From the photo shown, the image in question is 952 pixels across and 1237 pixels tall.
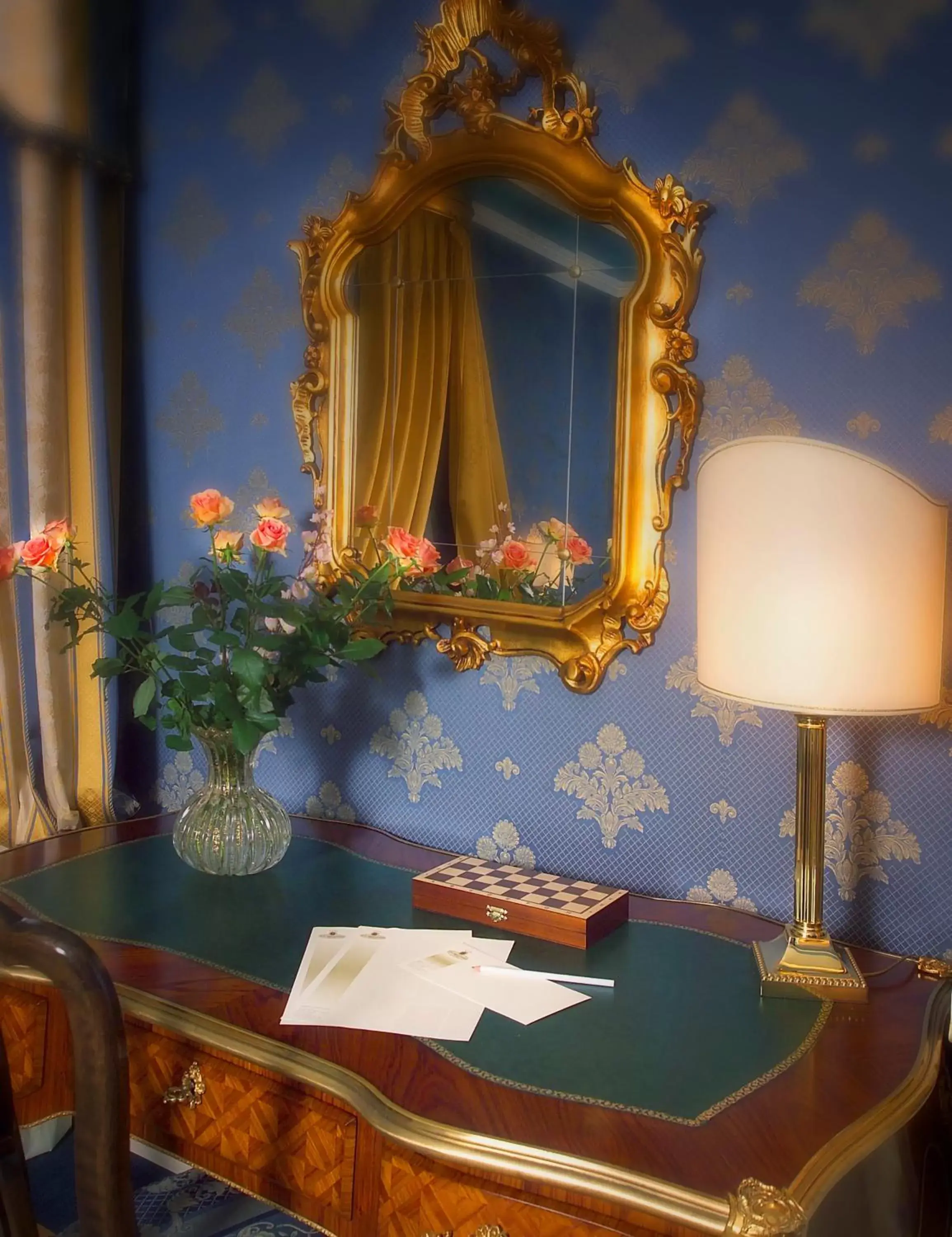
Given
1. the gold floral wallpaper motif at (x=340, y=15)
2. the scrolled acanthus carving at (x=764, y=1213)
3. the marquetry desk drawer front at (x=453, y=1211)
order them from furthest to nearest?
the gold floral wallpaper motif at (x=340, y=15) < the marquetry desk drawer front at (x=453, y=1211) < the scrolled acanthus carving at (x=764, y=1213)

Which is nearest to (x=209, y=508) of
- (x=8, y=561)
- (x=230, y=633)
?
(x=230, y=633)

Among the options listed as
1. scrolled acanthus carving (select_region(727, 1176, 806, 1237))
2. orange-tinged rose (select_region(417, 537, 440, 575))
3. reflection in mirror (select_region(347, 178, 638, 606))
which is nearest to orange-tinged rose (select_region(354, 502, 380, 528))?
reflection in mirror (select_region(347, 178, 638, 606))

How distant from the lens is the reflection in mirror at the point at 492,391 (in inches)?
68.2

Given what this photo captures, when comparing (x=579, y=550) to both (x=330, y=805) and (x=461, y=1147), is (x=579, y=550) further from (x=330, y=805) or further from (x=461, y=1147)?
(x=461, y=1147)

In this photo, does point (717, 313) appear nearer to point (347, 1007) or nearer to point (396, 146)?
point (396, 146)

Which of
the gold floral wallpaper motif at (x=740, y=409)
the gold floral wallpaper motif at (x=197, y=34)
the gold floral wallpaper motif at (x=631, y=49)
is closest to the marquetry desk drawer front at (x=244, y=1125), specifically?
the gold floral wallpaper motif at (x=740, y=409)

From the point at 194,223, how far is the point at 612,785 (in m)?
1.38

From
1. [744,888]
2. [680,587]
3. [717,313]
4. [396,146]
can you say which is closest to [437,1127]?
[744,888]

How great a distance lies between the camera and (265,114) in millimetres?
2105

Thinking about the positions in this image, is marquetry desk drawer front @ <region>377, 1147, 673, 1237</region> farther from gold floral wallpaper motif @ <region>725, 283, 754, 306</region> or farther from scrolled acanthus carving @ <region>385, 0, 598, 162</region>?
scrolled acanthus carving @ <region>385, 0, 598, 162</region>

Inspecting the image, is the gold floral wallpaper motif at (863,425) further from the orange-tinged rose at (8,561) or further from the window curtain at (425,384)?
the orange-tinged rose at (8,561)

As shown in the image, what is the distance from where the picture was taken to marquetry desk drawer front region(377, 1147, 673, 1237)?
106 centimetres

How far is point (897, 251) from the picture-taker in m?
1.48

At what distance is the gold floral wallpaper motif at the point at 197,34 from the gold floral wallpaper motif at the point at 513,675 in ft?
4.33
